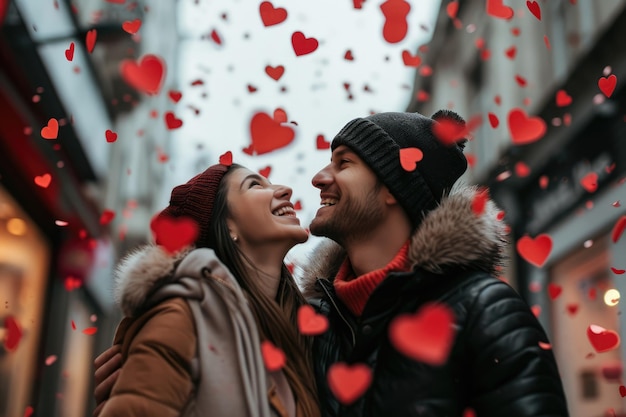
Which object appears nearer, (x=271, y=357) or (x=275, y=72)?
(x=271, y=357)

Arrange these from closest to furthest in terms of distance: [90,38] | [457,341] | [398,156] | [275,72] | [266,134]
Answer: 1. [457,341]
2. [398,156]
3. [266,134]
4. [275,72]
5. [90,38]

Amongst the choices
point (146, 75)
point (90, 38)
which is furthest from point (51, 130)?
point (146, 75)

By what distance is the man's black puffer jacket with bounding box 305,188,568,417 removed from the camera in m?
2.41

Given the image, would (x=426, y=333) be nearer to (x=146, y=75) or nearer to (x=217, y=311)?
(x=217, y=311)

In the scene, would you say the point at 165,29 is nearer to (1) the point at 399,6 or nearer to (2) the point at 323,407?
(1) the point at 399,6

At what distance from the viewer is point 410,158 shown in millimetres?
3080

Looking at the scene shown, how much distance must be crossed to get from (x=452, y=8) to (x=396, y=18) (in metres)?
11.3

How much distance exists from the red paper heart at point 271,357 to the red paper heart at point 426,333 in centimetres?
41

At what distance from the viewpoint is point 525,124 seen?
5.30 metres

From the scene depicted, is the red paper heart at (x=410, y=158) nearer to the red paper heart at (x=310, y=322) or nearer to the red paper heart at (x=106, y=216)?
the red paper heart at (x=310, y=322)

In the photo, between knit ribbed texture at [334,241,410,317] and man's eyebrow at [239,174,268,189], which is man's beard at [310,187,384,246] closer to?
knit ribbed texture at [334,241,410,317]

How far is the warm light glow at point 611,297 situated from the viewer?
24.1 feet

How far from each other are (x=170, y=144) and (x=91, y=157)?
433 inches

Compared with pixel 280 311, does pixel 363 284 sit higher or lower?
higher
